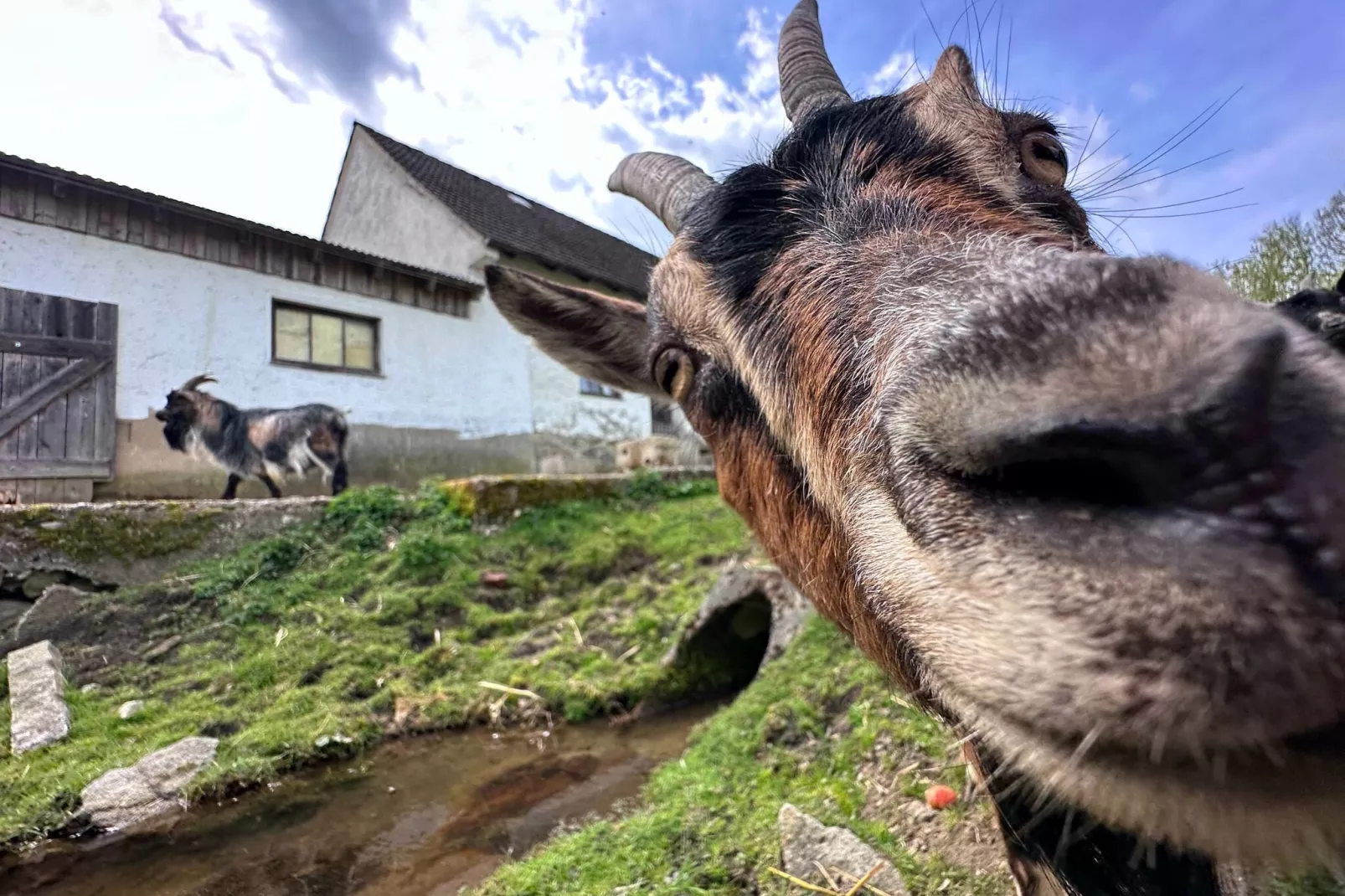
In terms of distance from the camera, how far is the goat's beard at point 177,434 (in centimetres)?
1001

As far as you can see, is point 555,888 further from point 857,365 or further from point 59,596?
point 59,596

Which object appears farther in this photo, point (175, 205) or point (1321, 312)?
point (175, 205)

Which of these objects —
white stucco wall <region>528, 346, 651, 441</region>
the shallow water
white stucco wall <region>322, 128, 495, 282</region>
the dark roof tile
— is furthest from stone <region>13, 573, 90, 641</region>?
white stucco wall <region>322, 128, 495, 282</region>

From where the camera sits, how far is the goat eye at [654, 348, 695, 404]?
2.44m

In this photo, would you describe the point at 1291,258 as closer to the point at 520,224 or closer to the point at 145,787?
the point at 145,787

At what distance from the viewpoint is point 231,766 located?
4270 mm

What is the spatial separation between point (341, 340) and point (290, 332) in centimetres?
91

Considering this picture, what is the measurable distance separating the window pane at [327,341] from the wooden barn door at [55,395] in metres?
3.01

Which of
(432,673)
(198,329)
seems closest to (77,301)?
(198,329)

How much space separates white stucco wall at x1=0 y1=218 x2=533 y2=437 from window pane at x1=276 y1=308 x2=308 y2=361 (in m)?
0.28

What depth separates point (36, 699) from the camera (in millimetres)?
4793

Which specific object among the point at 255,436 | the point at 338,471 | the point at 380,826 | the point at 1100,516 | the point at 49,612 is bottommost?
the point at 380,826

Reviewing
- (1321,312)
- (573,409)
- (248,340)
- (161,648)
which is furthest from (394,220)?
(1321,312)

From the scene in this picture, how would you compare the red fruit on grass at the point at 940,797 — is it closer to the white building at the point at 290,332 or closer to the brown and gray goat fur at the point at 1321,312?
the brown and gray goat fur at the point at 1321,312
